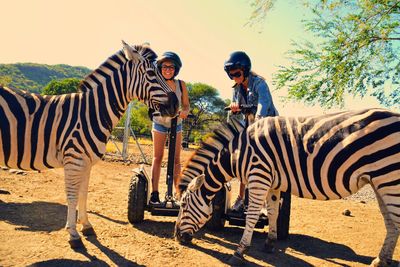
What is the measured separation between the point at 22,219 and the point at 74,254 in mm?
1891

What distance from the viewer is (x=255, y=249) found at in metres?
4.57

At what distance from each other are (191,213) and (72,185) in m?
1.74

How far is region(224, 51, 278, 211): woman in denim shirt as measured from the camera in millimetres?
4863

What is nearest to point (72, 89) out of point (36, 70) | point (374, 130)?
point (374, 130)

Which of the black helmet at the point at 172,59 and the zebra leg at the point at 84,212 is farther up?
the black helmet at the point at 172,59

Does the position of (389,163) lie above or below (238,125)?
below

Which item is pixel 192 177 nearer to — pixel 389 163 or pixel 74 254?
pixel 74 254

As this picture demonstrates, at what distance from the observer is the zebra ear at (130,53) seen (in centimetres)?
428

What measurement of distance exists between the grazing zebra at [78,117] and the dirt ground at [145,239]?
16.4 inches

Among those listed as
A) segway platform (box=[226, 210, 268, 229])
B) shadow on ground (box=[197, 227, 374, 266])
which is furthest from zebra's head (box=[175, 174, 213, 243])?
segway platform (box=[226, 210, 268, 229])

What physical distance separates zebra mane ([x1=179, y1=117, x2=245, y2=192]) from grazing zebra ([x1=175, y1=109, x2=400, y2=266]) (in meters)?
0.02

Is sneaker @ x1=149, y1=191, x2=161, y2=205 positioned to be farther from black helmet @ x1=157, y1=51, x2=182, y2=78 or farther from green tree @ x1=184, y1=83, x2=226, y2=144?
green tree @ x1=184, y1=83, x2=226, y2=144

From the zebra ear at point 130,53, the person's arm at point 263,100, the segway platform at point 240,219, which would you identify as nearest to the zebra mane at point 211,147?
the person's arm at point 263,100

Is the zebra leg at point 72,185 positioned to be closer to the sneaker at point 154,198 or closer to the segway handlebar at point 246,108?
the sneaker at point 154,198
